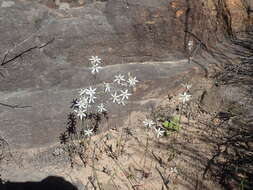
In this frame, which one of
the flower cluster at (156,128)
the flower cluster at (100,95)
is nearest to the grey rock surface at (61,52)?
the flower cluster at (100,95)

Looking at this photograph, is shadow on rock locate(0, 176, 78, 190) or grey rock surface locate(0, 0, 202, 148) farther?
grey rock surface locate(0, 0, 202, 148)

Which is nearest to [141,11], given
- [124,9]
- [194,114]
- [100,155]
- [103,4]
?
[124,9]

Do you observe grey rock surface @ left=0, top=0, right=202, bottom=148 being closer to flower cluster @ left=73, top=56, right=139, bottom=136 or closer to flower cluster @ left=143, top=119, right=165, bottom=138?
flower cluster @ left=73, top=56, right=139, bottom=136

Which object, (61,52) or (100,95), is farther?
(100,95)

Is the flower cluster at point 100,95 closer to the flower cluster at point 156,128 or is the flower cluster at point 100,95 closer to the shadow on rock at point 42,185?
the flower cluster at point 156,128

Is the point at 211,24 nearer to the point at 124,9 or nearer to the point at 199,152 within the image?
the point at 124,9

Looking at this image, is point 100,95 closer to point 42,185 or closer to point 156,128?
point 156,128

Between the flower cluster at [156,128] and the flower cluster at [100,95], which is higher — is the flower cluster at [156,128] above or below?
below

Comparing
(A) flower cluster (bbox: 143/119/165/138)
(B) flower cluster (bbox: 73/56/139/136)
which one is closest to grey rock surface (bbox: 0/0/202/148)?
(B) flower cluster (bbox: 73/56/139/136)

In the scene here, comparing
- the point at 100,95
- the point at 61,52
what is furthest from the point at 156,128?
the point at 61,52
